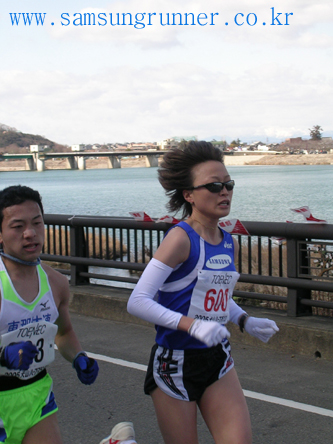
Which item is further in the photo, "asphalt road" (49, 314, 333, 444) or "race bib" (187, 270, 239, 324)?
"asphalt road" (49, 314, 333, 444)

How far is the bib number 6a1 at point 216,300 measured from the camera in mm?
2864


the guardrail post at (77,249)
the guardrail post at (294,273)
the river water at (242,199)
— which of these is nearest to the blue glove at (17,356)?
the guardrail post at (294,273)

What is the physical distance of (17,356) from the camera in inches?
98.5

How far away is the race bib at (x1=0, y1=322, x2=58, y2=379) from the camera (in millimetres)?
2555

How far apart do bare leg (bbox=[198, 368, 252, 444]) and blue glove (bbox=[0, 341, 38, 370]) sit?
0.84 m

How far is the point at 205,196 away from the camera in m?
3.04

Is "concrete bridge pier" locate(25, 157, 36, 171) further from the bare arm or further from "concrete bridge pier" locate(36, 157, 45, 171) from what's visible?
the bare arm

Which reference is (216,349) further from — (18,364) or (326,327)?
(326,327)

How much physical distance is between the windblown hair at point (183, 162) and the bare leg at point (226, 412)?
964mm

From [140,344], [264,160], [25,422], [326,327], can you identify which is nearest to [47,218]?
[140,344]

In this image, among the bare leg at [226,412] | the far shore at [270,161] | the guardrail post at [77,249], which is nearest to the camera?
the bare leg at [226,412]

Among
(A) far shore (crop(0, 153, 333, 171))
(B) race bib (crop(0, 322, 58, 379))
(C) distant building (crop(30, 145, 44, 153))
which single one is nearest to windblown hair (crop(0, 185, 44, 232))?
(B) race bib (crop(0, 322, 58, 379))

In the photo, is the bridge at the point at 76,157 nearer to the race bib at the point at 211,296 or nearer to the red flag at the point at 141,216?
the red flag at the point at 141,216

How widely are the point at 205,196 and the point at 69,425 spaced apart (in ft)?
7.65
